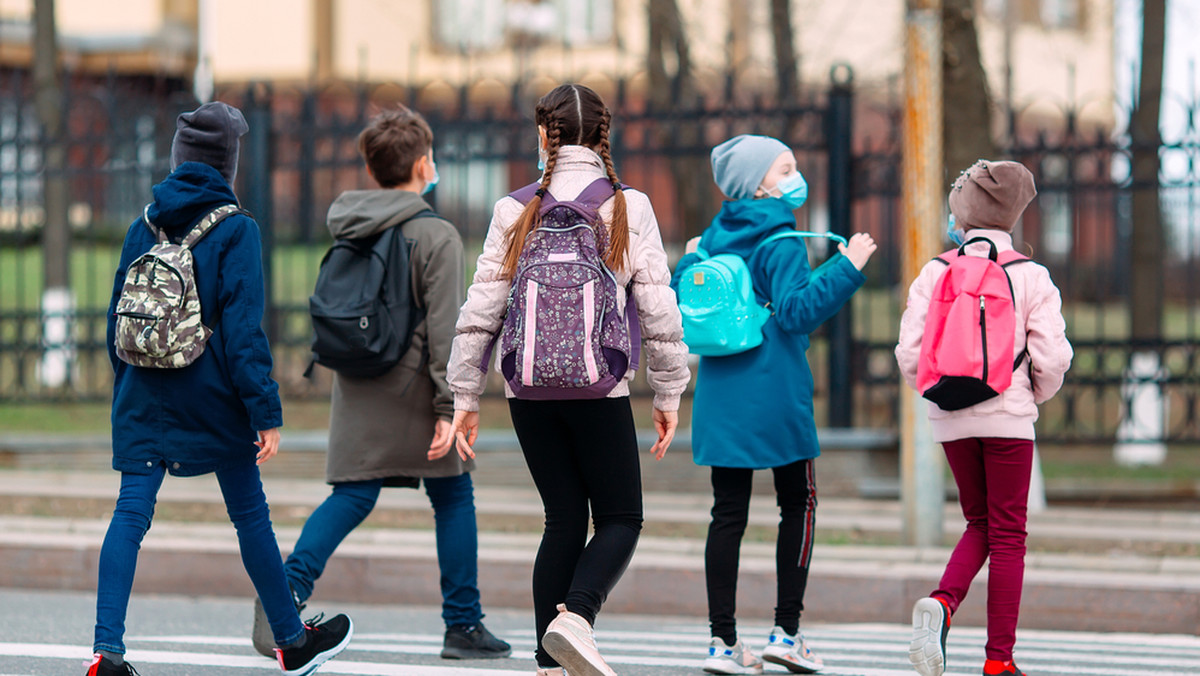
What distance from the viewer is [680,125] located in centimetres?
877

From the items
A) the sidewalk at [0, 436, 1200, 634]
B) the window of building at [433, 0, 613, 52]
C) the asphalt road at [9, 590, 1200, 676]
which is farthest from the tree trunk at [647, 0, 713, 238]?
the window of building at [433, 0, 613, 52]

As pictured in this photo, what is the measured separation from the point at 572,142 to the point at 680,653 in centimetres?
205

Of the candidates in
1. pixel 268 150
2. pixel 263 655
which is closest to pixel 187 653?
pixel 263 655

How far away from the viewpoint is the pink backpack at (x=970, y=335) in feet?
13.8

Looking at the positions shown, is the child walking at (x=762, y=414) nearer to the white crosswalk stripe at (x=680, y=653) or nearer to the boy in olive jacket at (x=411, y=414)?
the white crosswalk stripe at (x=680, y=653)

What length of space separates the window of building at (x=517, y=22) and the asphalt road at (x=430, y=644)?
2020cm

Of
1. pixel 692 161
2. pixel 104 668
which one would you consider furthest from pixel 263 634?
pixel 692 161

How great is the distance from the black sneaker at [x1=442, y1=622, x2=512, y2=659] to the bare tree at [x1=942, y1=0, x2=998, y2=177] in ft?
16.7

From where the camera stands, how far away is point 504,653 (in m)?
4.91

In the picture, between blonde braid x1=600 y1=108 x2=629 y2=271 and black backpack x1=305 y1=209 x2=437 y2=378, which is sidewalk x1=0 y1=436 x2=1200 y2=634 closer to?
black backpack x1=305 y1=209 x2=437 y2=378

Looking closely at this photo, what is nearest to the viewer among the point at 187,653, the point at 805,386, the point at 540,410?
the point at 540,410

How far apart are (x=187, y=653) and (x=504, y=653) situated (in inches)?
43.5

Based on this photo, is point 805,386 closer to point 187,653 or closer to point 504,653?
point 504,653

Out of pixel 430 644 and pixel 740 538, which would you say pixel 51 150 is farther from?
pixel 740 538
